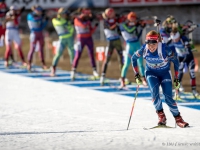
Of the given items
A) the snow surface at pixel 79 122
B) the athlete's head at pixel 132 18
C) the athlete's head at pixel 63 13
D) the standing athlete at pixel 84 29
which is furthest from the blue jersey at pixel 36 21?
the athlete's head at pixel 132 18

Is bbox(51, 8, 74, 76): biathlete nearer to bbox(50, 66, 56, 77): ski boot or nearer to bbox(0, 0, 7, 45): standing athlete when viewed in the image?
bbox(50, 66, 56, 77): ski boot

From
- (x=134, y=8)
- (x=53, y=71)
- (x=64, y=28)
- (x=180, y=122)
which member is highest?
(x=134, y=8)

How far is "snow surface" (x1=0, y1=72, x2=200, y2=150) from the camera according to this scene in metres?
11.8

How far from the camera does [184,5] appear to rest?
28266mm

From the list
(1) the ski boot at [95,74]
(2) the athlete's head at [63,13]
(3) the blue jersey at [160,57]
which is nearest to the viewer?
(3) the blue jersey at [160,57]

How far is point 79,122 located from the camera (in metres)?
14.3

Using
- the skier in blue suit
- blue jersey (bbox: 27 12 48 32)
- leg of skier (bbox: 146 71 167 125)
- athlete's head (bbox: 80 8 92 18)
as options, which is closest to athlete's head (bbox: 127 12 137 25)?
athlete's head (bbox: 80 8 92 18)

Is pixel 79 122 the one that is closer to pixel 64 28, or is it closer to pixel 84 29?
pixel 84 29

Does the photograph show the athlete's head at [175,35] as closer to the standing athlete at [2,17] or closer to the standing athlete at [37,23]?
the standing athlete at [37,23]

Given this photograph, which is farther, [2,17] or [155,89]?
[2,17]

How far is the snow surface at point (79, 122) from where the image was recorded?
38.6 feet

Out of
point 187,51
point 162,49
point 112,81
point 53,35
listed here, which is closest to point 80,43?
point 112,81

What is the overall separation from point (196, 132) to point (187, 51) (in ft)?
16.8

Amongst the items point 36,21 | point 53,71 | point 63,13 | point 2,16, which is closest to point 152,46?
point 63,13
